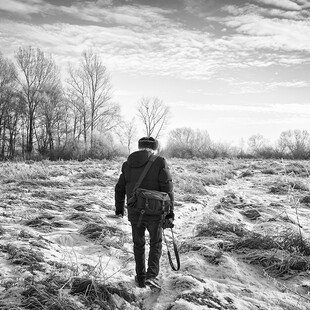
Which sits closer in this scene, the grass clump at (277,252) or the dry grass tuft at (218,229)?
the grass clump at (277,252)

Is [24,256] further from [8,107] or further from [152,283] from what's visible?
[8,107]

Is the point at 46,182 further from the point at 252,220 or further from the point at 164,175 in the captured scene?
the point at 164,175

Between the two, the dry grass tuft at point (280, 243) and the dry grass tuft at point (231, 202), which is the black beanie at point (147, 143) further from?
the dry grass tuft at point (231, 202)

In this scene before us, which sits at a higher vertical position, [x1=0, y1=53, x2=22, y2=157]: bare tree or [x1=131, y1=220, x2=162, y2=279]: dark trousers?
[x1=0, y1=53, x2=22, y2=157]: bare tree

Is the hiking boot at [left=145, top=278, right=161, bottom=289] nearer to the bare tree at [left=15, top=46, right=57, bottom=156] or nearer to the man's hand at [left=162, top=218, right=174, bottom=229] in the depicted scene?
the man's hand at [left=162, top=218, right=174, bottom=229]

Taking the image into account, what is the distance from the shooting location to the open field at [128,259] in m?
3.57

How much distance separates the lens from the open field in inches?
140

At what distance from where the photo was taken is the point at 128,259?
16.1ft

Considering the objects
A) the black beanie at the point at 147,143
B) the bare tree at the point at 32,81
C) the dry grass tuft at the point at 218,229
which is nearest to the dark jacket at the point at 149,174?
the black beanie at the point at 147,143

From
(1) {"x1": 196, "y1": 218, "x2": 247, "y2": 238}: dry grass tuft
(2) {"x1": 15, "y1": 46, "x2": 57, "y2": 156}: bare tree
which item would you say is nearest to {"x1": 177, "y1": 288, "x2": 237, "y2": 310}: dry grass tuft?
(1) {"x1": 196, "y1": 218, "x2": 247, "y2": 238}: dry grass tuft

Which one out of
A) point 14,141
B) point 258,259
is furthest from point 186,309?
point 14,141

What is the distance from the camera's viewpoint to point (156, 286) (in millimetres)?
4004

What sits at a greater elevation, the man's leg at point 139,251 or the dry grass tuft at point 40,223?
the man's leg at point 139,251

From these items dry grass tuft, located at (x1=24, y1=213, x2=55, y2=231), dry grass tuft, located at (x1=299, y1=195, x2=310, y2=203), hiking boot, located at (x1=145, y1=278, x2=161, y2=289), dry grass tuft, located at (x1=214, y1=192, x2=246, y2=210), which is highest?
dry grass tuft, located at (x1=24, y1=213, x2=55, y2=231)
